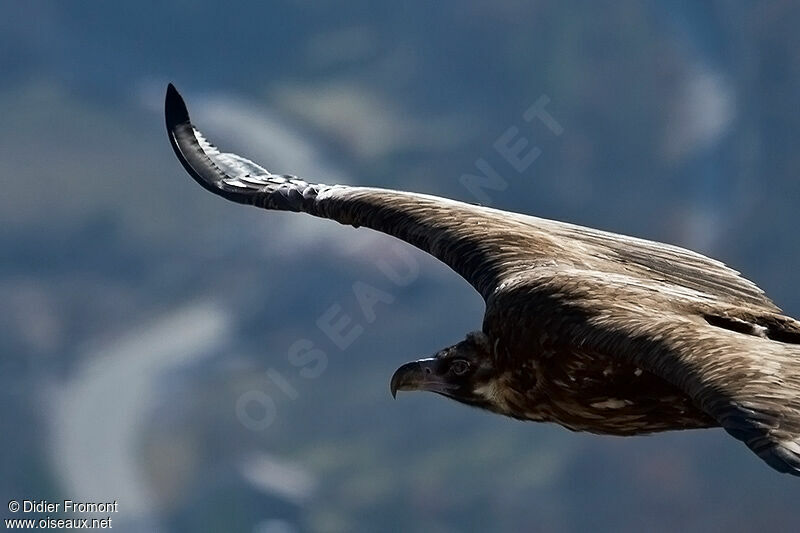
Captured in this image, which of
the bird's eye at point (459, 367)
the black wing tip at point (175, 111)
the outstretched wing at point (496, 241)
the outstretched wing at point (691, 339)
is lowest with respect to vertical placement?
the outstretched wing at point (691, 339)

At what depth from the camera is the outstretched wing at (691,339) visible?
30.2 feet

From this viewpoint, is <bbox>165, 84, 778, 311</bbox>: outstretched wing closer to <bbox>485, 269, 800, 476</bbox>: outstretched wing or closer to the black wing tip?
<bbox>485, 269, 800, 476</bbox>: outstretched wing

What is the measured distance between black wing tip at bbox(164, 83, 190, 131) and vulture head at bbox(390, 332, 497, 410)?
4.92m

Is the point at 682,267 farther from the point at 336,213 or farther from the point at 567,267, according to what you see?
the point at 336,213

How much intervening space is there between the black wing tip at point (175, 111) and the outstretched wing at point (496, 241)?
184 centimetres

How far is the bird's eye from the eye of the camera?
44.2 feet

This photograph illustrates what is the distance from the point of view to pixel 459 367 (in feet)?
44.5

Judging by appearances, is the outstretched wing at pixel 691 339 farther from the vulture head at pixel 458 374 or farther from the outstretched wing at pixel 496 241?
the outstretched wing at pixel 496 241

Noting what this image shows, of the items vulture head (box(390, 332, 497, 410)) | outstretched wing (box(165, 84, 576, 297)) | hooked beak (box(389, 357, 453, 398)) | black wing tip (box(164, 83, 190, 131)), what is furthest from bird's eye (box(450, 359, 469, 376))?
black wing tip (box(164, 83, 190, 131))

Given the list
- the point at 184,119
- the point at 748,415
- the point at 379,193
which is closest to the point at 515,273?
the point at 379,193

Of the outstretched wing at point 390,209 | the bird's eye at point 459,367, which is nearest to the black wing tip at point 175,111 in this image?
the outstretched wing at point 390,209

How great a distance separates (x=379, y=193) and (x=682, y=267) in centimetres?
287

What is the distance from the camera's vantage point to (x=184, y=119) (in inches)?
695

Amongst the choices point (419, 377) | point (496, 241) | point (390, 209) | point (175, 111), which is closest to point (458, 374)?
point (419, 377)
